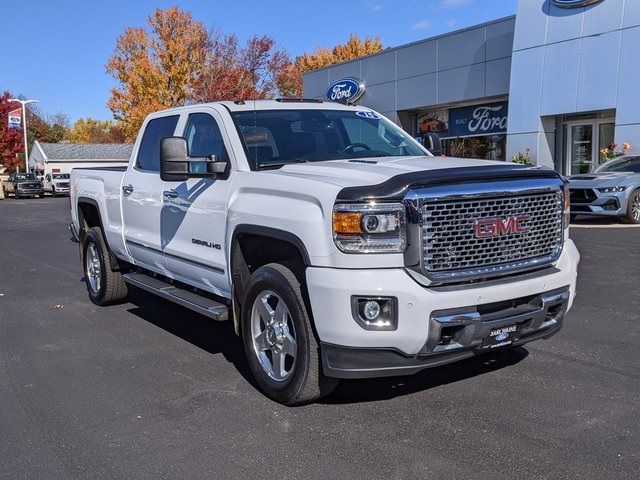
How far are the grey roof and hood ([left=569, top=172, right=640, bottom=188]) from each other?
5939cm

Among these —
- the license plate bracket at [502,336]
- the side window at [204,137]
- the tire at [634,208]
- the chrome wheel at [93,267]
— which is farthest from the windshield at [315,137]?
the tire at [634,208]

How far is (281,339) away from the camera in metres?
4.34

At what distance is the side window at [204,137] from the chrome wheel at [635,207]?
436 inches

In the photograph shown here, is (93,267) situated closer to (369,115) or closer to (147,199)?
(147,199)

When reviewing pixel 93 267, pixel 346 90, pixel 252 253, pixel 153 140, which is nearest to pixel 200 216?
pixel 252 253

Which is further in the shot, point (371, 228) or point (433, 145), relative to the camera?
point (433, 145)

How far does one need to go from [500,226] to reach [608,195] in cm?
1091

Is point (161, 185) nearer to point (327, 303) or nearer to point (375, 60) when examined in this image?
point (327, 303)

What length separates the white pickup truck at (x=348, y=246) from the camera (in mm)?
3764

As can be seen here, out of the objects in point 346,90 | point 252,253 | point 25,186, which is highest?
point 346,90

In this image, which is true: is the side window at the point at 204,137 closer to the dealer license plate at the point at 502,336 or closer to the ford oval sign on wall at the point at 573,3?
the dealer license plate at the point at 502,336

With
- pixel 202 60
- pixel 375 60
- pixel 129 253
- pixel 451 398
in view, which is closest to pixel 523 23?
pixel 375 60

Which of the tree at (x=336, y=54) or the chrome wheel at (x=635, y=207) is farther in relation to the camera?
the tree at (x=336, y=54)

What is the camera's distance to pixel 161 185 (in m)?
5.89
